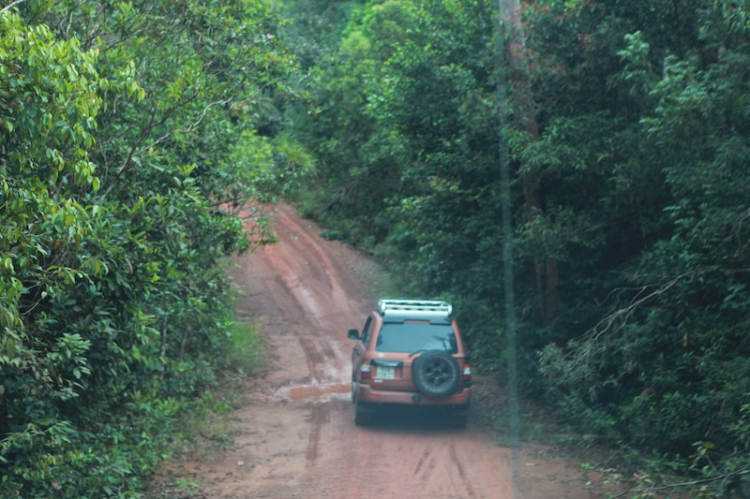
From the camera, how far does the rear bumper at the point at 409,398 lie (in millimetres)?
11961

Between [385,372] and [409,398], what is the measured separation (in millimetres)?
521

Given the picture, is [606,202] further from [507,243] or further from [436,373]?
[436,373]

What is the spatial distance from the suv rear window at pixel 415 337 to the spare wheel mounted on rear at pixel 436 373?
1.31 ft

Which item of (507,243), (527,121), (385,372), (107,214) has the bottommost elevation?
(385,372)

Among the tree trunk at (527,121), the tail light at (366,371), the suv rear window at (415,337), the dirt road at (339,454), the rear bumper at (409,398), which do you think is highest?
the tree trunk at (527,121)

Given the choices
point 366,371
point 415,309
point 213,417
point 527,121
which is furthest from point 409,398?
point 527,121

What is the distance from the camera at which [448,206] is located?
15.7 meters

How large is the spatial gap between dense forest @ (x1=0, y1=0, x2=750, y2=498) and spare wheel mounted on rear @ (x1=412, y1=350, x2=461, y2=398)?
1.49m

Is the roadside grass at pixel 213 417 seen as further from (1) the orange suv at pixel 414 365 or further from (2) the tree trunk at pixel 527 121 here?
(2) the tree trunk at pixel 527 121

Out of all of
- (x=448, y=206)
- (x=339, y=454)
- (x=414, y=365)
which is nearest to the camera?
(x=339, y=454)

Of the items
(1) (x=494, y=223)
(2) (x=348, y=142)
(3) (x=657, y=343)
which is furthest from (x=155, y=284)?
(2) (x=348, y=142)

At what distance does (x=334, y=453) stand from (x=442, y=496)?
91.5 inches

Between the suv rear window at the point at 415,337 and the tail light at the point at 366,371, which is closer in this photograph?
the tail light at the point at 366,371

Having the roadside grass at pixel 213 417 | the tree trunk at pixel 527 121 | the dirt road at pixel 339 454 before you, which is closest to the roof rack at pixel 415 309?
the dirt road at pixel 339 454
